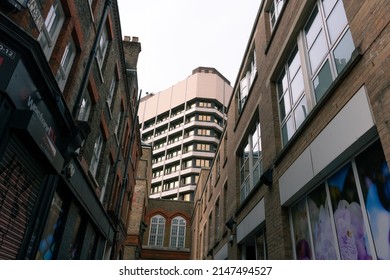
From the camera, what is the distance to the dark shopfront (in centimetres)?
531

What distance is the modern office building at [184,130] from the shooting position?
5609 centimetres

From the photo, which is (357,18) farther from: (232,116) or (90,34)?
(232,116)

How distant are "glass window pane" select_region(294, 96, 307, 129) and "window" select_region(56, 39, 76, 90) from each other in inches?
251

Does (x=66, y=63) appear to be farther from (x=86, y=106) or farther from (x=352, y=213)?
(x=352, y=213)

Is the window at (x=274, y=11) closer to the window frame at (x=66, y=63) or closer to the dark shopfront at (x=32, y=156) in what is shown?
the window frame at (x=66, y=63)

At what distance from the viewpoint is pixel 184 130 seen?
60.6 meters

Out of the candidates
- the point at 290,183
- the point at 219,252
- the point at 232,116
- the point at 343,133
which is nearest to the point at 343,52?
the point at 343,133

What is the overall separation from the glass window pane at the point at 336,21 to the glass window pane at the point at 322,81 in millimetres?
571

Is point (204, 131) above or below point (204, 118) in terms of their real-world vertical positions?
below

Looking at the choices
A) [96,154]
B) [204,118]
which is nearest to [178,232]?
[96,154]

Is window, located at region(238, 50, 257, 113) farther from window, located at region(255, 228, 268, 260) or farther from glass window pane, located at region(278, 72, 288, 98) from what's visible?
window, located at region(255, 228, 268, 260)

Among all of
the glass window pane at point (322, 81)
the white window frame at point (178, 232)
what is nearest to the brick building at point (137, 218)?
the white window frame at point (178, 232)

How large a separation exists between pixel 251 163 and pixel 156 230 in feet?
95.0

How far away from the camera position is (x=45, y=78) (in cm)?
634
